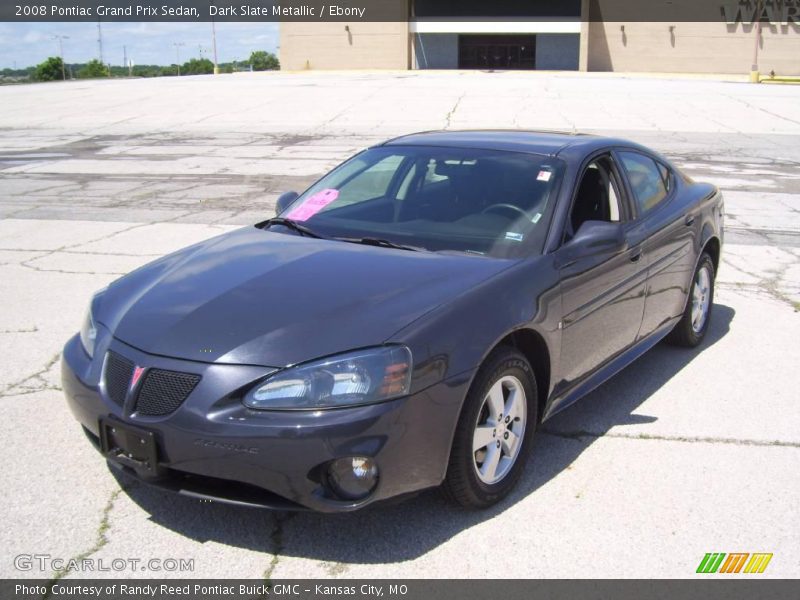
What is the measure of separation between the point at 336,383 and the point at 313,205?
1.96m

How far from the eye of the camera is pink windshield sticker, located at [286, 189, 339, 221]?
4.76 meters

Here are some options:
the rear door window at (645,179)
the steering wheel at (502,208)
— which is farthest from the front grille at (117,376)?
the rear door window at (645,179)

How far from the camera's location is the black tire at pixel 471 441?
3.39 metres

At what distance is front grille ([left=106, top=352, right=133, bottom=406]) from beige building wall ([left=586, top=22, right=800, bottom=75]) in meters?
61.0

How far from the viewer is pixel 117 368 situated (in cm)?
337

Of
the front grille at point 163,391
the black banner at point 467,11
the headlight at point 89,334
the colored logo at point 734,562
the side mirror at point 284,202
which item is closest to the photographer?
the front grille at point 163,391

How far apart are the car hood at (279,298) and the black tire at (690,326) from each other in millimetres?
2325

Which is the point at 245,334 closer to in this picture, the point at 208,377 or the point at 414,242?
the point at 208,377

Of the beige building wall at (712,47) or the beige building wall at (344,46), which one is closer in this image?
the beige building wall at (712,47)

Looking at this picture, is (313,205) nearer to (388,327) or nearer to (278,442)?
(388,327)

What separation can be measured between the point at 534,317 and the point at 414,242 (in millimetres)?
783

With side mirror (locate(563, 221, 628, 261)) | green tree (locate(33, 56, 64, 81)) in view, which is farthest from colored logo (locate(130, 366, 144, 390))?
green tree (locate(33, 56, 64, 81))

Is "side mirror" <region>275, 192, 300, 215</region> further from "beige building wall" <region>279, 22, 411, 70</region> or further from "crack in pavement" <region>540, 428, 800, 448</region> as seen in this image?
"beige building wall" <region>279, 22, 411, 70</region>

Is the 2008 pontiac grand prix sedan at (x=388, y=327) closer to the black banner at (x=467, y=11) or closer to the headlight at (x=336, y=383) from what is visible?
the headlight at (x=336, y=383)
